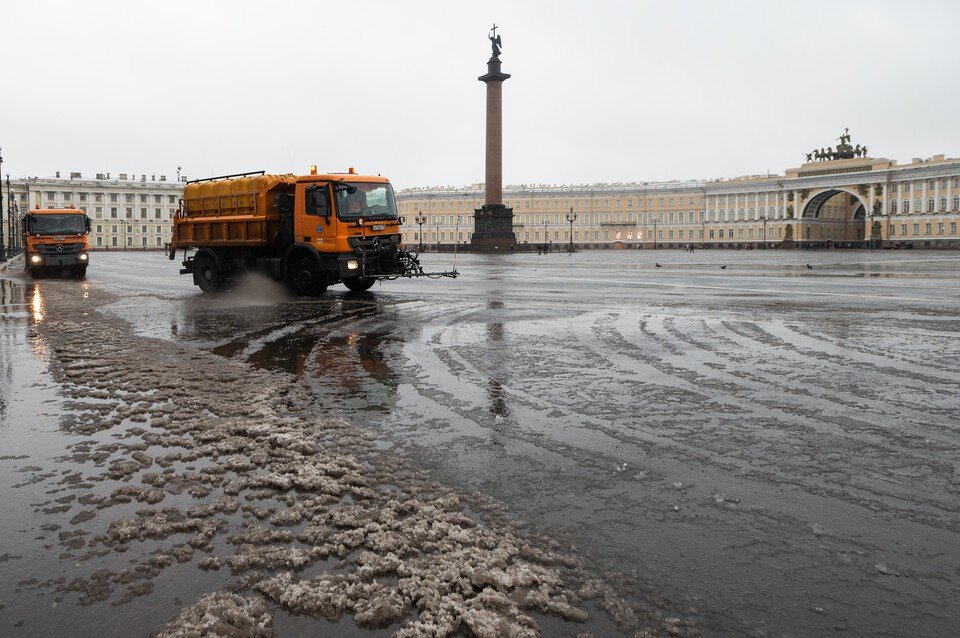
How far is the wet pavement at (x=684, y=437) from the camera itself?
9.19 feet

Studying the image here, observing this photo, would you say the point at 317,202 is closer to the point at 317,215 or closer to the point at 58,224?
the point at 317,215

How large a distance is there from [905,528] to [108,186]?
149m

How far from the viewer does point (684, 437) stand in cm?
468

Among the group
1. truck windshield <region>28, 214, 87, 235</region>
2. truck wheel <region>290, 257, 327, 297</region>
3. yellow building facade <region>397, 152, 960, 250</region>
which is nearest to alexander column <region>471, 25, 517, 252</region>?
truck windshield <region>28, 214, 87, 235</region>

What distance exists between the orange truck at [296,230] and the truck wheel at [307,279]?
2 cm

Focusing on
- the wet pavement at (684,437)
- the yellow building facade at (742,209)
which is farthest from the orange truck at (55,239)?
the yellow building facade at (742,209)

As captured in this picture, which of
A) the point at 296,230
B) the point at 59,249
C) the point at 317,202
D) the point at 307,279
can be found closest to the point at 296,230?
the point at 296,230

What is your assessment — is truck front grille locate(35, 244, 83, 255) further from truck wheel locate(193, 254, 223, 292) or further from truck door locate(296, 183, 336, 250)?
truck door locate(296, 183, 336, 250)

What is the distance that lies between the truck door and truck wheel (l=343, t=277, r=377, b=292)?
4.24ft

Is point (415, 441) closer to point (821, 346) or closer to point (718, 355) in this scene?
point (718, 355)

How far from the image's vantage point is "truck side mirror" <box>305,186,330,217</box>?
53.0ft

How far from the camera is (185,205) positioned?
19.0 metres

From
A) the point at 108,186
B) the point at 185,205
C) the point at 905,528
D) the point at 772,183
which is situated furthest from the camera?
the point at 108,186

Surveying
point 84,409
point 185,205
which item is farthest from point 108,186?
point 84,409
